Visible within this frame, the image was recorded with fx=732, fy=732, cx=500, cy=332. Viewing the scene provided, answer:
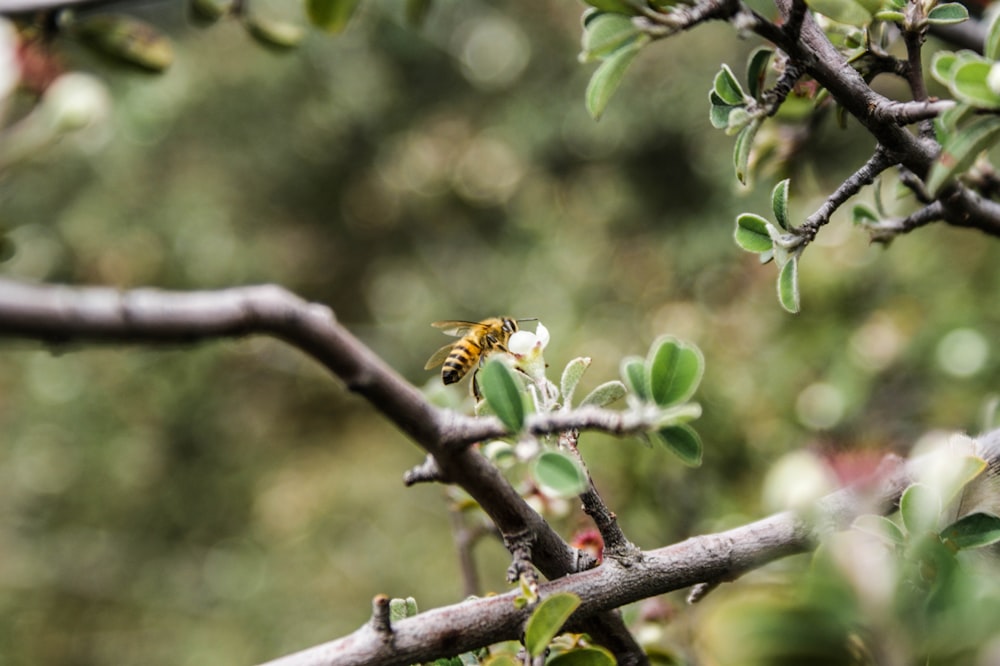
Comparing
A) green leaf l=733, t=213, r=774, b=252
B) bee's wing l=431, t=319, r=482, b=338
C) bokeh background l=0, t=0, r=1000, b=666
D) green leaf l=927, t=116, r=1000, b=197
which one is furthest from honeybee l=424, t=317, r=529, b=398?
bokeh background l=0, t=0, r=1000, b=666

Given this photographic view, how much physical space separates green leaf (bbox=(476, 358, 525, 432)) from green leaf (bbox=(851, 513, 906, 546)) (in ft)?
0.48

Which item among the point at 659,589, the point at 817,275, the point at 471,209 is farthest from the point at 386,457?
the point at 659,589

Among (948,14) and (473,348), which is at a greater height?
(948,14)

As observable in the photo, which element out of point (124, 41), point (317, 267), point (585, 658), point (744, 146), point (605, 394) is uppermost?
point (317, 267)

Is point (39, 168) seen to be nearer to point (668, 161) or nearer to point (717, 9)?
point (717, 9)

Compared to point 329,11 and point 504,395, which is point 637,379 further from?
point 329,11

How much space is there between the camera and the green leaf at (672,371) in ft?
0.91

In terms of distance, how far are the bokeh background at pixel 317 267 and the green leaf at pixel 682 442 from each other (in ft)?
2.96

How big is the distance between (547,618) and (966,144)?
24 cm

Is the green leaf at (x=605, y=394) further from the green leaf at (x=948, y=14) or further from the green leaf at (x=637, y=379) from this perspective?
the green leaf at (x=948, y=14)

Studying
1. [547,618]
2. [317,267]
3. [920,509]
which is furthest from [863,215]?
[317,267]

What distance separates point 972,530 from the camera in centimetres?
31

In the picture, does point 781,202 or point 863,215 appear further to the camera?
point 863,215

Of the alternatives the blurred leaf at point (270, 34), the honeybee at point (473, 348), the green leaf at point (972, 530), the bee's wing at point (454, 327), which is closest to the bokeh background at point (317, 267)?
the bee's wing at point (454, 327)
